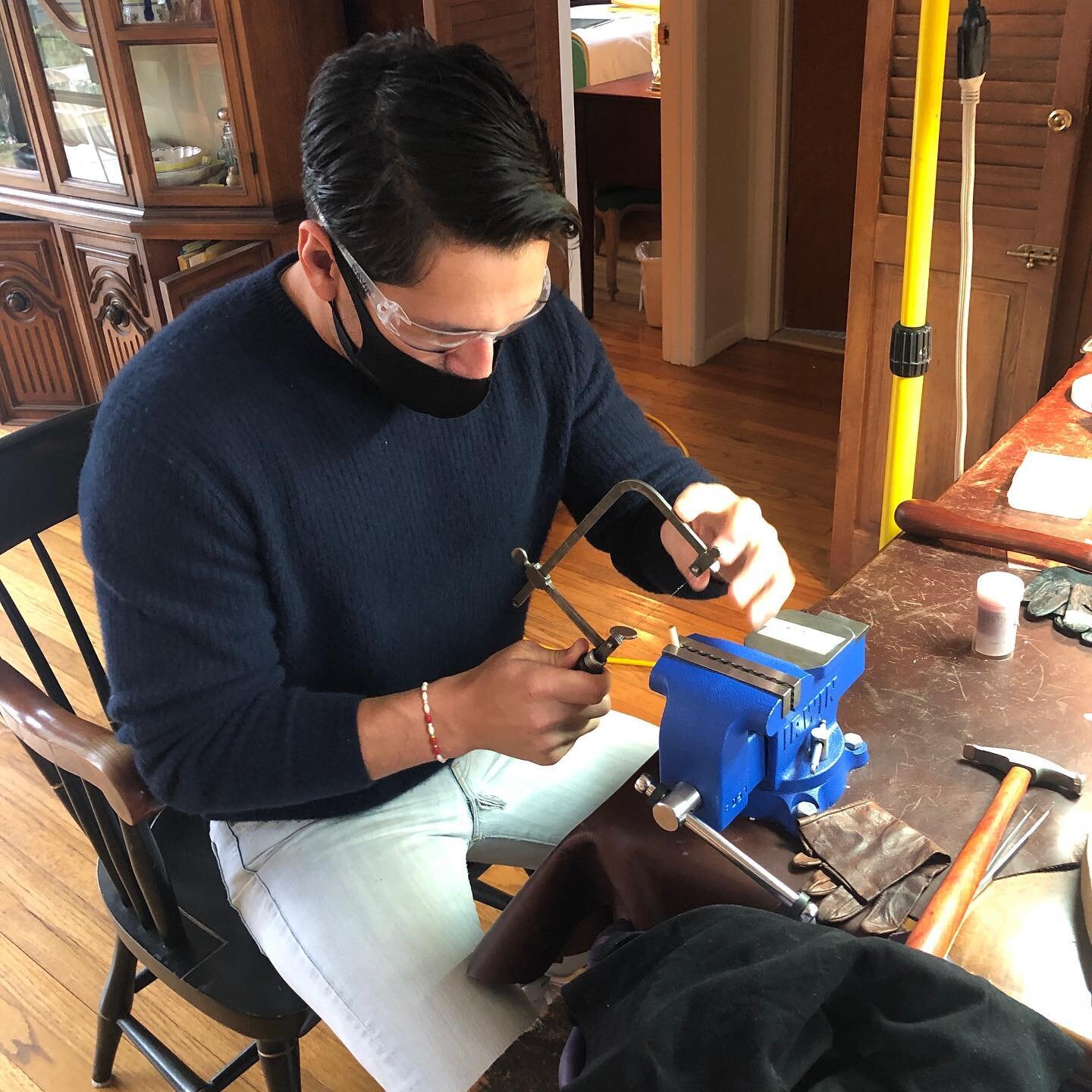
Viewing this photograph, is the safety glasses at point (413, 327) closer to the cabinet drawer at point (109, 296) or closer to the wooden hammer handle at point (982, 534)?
the wooden hammer handle at point (982, 534)

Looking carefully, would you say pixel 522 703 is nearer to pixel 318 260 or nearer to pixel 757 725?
pixel 757 725

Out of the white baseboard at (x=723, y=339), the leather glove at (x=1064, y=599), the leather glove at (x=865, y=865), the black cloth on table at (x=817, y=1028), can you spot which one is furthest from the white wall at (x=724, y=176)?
the black cloth on table at (x=817, y=1028)

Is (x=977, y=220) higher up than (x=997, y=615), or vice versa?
(x=977, y=220)

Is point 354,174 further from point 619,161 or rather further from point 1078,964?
point 619,161

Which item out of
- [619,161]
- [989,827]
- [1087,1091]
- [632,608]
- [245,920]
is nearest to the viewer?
[1087,1091]

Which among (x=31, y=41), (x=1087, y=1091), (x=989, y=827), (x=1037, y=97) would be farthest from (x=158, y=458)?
(x=31, y=41)

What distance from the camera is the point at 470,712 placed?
980mm

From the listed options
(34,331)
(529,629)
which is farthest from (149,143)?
(529,629)

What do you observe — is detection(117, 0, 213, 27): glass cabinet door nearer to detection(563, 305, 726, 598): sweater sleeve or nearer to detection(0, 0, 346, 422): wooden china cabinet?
detection(0, 0, 346, 422): wooden china cabinet

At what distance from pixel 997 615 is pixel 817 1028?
549mm

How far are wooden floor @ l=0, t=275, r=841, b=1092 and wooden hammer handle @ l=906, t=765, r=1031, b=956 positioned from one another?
1083 mm

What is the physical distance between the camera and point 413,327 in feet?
3.08

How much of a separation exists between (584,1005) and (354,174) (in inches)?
25.3

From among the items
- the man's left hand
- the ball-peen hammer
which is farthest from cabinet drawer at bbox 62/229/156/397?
the ball-peen hammer
